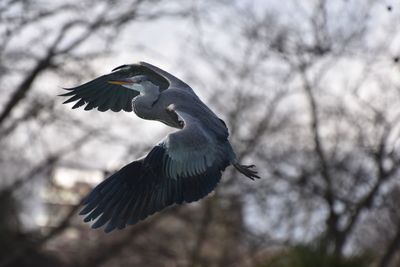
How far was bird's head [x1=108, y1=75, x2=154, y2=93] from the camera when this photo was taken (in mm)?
8070

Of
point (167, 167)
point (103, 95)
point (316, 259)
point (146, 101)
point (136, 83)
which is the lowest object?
point (167, 167)

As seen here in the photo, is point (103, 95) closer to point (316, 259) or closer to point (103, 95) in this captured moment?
point (103, 95)

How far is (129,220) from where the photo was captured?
7.64 m

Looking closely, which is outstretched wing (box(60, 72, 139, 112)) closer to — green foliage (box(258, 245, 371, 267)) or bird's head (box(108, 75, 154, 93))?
bird's head (box(108, 75, 154, 93))

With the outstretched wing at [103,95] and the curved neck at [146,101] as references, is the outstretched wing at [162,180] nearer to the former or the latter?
the curved neck at [146,101]

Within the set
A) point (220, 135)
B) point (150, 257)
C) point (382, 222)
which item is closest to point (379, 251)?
point (382, 222)

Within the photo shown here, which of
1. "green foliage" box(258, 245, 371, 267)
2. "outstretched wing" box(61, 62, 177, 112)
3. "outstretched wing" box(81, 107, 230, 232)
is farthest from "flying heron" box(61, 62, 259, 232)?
"green foliage" box(258, 245, 371, 267)

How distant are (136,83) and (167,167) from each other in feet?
2.41

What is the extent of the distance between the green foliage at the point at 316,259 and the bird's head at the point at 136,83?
30.4ft

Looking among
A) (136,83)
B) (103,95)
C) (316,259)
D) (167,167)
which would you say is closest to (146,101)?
(136,83)

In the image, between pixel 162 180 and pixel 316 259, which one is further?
pixel 316 259

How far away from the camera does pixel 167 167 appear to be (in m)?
7.65

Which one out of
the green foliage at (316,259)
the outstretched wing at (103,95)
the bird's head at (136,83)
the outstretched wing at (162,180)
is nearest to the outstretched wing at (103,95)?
the outstretched wing at (103,95)

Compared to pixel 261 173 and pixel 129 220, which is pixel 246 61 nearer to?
pixel 261 173
